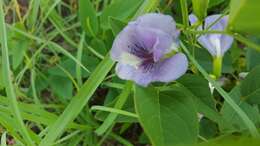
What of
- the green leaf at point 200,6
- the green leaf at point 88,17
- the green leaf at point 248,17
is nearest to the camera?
the green leaf at point 248,17

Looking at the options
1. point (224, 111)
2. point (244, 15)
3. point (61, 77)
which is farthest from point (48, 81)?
point (244, 15)

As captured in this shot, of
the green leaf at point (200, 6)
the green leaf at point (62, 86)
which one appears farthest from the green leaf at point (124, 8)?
the green leaf at point (200, 6)

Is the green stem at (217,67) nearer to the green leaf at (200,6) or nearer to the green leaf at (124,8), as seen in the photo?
the green leaf at (200,6)

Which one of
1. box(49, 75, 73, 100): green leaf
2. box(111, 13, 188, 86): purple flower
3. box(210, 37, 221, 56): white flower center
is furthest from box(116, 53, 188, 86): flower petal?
box(49, 75, 73, 100): green leaf

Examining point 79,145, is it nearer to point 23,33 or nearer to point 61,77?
point 61,77

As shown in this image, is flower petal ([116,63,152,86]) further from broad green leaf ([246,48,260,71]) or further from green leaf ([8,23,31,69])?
green leaf ([8,23,31,69])

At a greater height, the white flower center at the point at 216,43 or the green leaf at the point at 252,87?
the white flower center at the point at 216,43

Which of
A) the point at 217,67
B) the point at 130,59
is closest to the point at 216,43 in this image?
the point at 217,67
